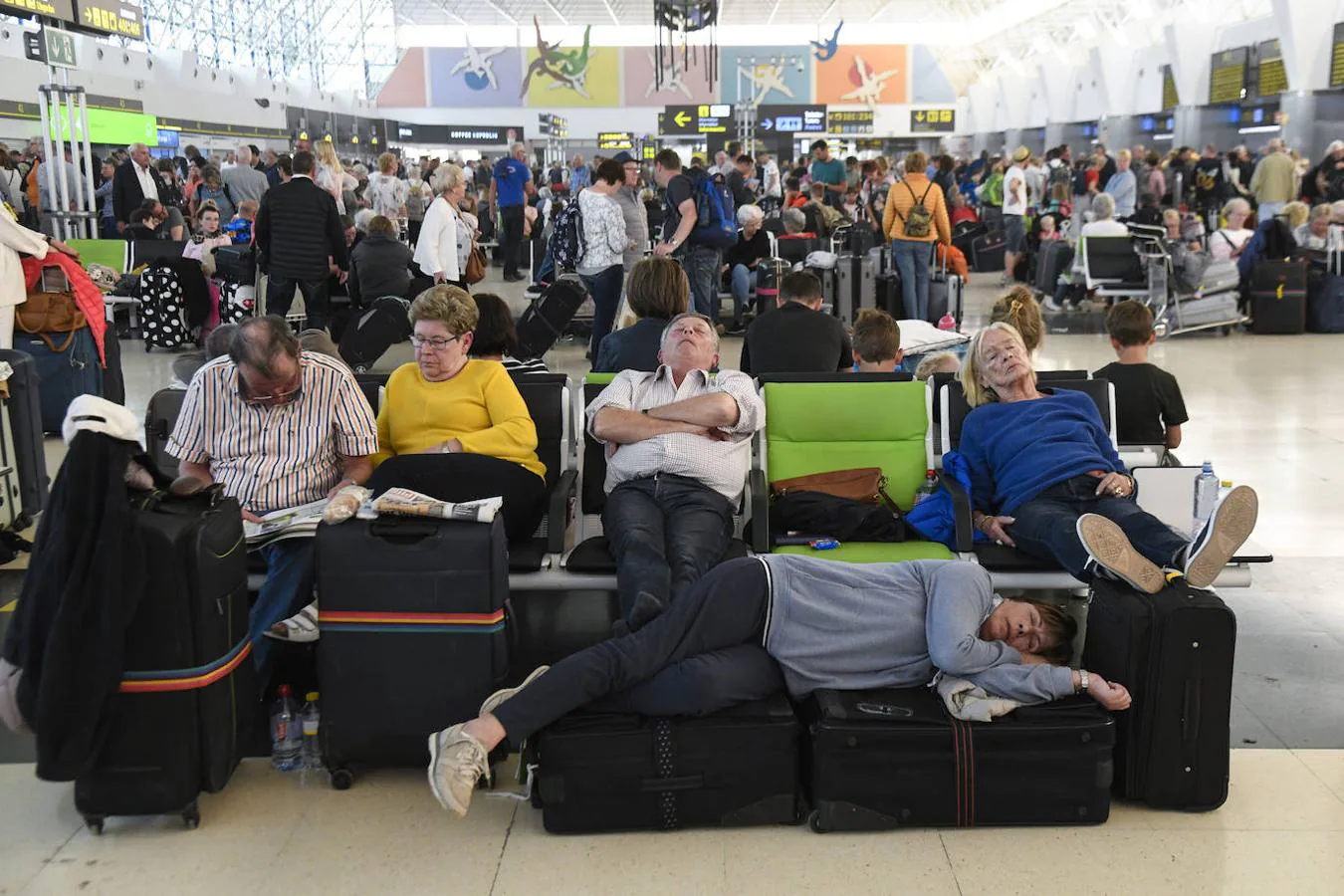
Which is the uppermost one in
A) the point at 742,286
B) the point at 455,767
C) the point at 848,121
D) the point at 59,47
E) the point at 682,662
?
the point at 848,121

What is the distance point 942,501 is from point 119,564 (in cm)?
245

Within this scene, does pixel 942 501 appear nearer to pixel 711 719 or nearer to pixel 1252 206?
pixel 711 719

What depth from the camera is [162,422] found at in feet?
15.3

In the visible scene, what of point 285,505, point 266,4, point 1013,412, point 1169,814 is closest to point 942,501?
point 1013,412

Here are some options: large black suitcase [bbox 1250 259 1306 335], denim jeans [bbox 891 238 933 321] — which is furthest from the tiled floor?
large black suitcase [bbox 1250 259 1306 335]

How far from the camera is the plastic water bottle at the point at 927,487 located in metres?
4.34

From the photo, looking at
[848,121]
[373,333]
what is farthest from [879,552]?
[848,121]

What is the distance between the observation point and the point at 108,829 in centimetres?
311

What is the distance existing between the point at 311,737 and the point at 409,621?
0.51 metres

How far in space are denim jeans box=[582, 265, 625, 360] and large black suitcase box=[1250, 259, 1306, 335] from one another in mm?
5911

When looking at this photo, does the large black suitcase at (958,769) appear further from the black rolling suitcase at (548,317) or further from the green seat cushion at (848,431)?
the black rolling suitcase at (548,317)

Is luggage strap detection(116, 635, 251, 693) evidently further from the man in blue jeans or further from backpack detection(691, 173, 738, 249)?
backpack detection(691, 173, 738, 249)

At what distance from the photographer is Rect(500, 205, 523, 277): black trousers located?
16641 mm

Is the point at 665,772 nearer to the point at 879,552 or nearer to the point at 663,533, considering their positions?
the point at 663,533
